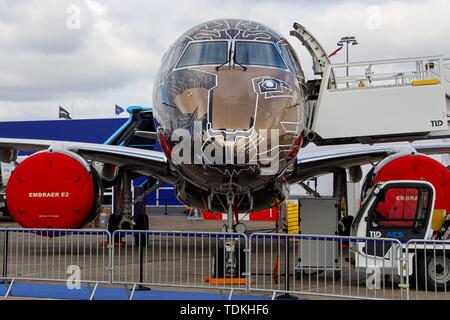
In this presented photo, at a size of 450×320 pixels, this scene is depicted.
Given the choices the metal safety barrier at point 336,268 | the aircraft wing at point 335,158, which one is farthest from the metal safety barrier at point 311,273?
the aircraft wing at point 335,158

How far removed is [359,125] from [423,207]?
91.1 inches

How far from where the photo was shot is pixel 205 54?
9922mm

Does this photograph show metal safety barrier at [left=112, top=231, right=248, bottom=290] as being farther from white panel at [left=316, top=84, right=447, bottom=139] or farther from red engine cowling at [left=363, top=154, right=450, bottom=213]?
red engine cowling at [left=363, top=154, right=450, bottom=213]

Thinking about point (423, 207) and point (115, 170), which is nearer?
point (423, 207)

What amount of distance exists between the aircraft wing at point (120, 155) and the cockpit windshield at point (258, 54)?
163 inches

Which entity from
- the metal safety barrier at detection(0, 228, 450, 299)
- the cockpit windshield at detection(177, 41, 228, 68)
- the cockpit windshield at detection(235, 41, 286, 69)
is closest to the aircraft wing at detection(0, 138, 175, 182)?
the metal safety barrier at detection(0, 228, 450, 299)

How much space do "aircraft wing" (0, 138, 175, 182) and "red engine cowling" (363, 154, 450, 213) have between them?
4242 mm

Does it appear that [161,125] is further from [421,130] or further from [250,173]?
[421,130]

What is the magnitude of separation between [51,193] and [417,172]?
703 cm

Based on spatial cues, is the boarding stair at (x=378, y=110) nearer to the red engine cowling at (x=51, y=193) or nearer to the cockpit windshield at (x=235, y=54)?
the cockpit windshield at (x=235, y=54)
